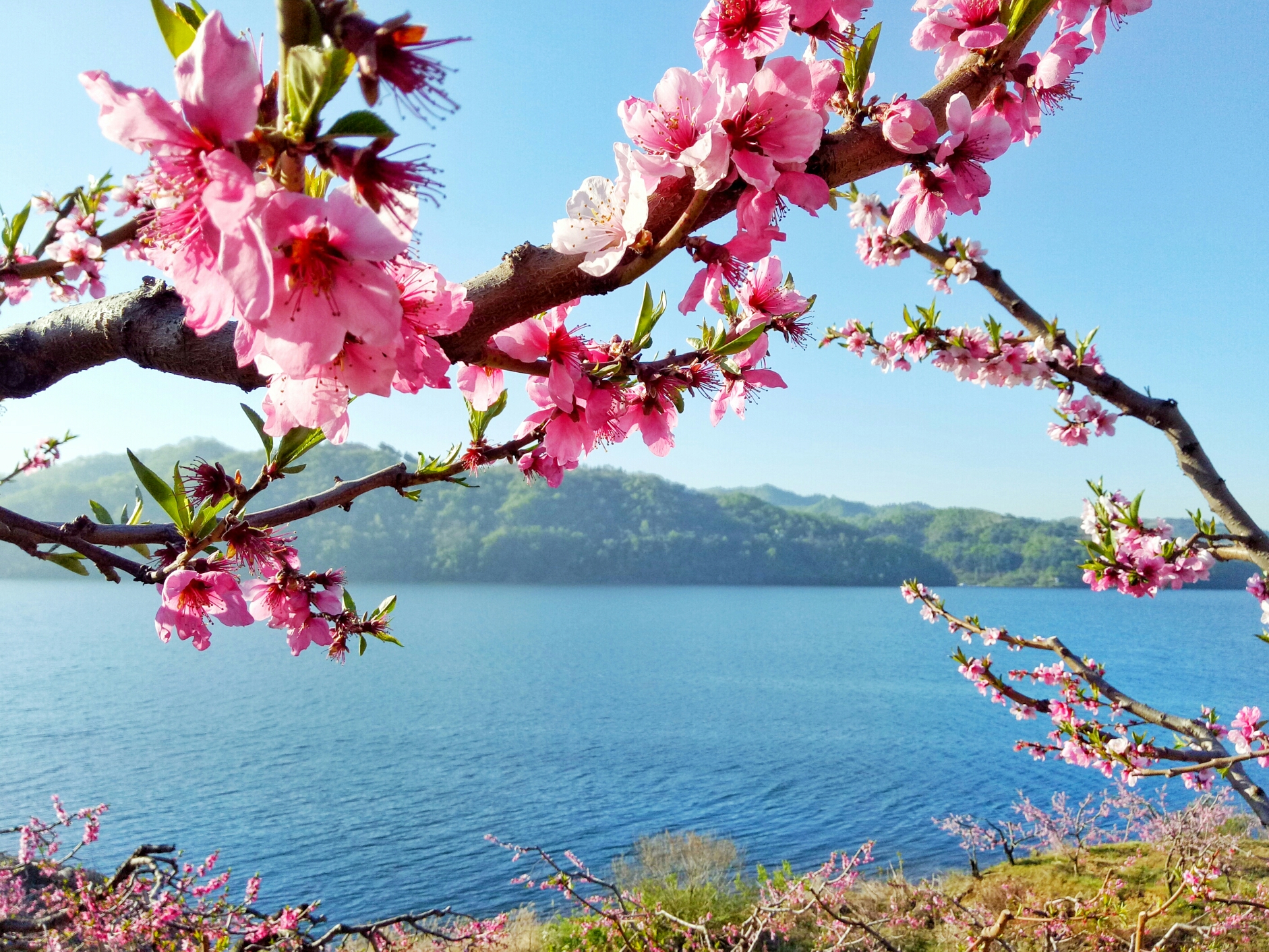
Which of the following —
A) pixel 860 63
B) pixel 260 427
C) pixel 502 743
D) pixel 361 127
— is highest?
pixel 860 63

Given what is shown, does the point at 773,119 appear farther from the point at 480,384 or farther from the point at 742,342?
the point at 480,384

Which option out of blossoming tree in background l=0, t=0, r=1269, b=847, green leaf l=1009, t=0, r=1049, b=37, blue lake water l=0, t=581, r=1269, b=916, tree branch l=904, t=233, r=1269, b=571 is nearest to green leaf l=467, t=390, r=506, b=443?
blossoming tree in background l=0, t=0, r=1269, b=847

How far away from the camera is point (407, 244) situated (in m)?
0.46

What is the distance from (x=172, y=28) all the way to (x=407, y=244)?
0.82 ft

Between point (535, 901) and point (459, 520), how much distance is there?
75205 millimetres

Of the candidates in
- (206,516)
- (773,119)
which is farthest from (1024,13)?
(206,516)

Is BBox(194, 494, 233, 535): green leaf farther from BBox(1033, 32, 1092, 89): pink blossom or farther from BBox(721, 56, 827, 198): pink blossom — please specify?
BBox(1033, 32, 1092, 89): pink blossom

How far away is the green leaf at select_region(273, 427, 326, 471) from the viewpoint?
3.08 ft

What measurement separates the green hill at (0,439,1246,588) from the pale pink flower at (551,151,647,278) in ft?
231

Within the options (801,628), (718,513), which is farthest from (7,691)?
(718,513)

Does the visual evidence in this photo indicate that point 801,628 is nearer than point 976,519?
Yes

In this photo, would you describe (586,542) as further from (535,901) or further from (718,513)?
(535,901)

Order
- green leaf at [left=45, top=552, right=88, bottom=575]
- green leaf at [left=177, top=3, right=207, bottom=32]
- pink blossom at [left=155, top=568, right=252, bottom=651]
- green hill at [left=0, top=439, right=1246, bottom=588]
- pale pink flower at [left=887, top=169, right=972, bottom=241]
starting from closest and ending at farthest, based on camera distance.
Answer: green leaf at [left=177, top=3, right=207, bottom=32] < pale pink flower at [left=887, top=169, right=972, bottom=241] < pink blossom at [left=155, top=568, right=252, bottom=651] < green leaf at [left=45, top=552, right=88, bottom=575] < green hill at [left=0, top=439, right=1246, bottom=588]

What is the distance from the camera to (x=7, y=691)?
87.1ft
